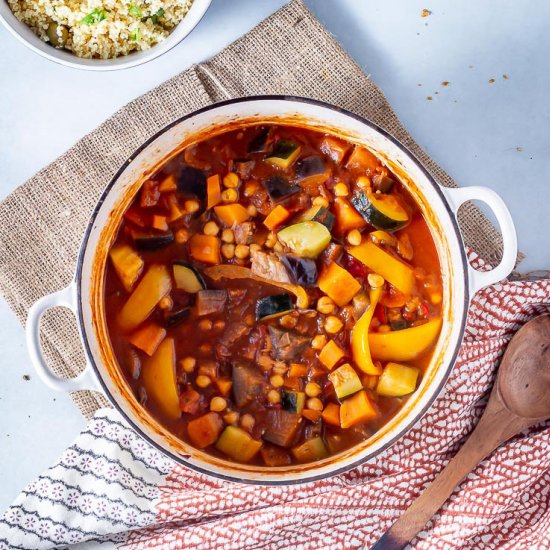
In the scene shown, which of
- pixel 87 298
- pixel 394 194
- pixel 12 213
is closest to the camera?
pixel 87 298

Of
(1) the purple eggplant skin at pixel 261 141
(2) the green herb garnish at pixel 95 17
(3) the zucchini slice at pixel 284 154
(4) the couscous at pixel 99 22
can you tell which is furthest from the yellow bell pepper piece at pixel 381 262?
(2) the green herb garnish at pixel 95 17

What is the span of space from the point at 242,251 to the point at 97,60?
931mm

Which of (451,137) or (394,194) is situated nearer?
(394,194)

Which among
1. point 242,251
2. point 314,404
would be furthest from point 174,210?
point 314,404

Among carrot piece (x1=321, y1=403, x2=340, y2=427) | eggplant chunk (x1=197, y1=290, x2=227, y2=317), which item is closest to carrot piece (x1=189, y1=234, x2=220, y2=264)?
eggplant chunk (x1=197, y1=290, x2=227, y2=317)

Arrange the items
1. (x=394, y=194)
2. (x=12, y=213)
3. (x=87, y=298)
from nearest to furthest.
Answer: (x=87, y=298) < (x=394, y=194) < (x=12, y=213)

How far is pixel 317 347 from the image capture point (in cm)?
268

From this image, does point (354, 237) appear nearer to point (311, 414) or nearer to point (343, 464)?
point (311, 414)

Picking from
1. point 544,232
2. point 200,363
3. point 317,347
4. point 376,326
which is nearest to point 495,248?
point 544,232

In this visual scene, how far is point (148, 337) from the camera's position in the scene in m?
2.63

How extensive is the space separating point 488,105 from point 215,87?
1.10 metres

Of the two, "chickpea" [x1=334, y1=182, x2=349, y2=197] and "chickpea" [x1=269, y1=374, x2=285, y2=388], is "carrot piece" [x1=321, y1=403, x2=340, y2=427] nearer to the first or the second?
"chickpea" [x1=269, y1=374, x2=285, y2=388]

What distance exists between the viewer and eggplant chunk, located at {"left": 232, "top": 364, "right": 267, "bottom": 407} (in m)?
2.67

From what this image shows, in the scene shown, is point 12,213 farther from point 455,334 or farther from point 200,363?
point 455,334
